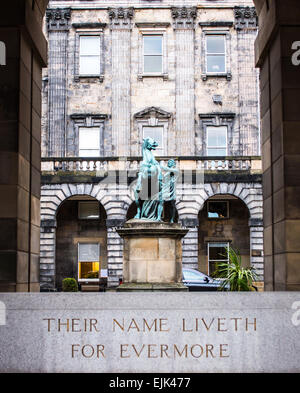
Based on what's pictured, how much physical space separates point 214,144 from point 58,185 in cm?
878

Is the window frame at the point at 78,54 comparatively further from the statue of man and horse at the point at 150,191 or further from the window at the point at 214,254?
the statue of man and horse at the point at 150,191

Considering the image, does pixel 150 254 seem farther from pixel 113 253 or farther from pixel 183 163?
pixel 183 163

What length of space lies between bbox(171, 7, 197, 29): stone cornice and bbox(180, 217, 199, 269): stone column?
11.2 metres

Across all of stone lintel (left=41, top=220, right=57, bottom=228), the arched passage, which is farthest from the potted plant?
the arched passage

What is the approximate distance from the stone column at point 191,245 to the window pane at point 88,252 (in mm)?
5220

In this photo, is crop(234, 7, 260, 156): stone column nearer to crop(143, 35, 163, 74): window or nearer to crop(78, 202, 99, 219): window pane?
crop(143, 35, 163, 74): window

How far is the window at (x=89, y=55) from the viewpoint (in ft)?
108

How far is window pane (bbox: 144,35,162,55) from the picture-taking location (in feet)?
108

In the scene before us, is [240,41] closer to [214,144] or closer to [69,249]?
[214,144]

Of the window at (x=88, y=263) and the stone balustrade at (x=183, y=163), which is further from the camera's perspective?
the window at (x=88, y=263)

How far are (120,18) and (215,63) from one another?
227 inches

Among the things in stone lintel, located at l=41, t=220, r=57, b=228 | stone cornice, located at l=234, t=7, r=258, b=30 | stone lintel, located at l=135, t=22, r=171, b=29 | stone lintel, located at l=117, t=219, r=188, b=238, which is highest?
stone cornice, located at l=234, t=7, r=258, b=30

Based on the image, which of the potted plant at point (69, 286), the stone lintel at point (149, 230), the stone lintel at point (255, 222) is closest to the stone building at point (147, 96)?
the stone lintel at point (255, 222)

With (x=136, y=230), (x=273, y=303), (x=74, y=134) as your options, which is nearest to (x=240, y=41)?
(x=74, y=134)
